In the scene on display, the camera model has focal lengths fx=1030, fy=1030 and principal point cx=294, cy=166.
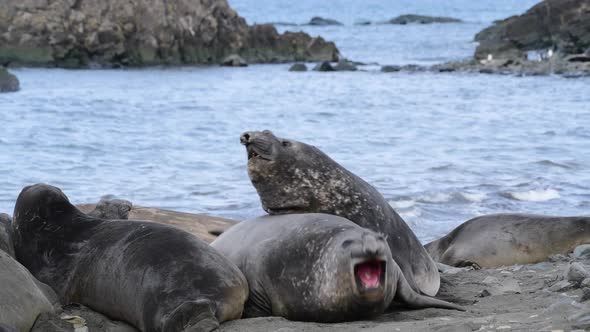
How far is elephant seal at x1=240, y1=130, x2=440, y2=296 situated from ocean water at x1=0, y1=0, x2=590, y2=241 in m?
3.43

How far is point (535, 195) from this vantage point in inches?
450

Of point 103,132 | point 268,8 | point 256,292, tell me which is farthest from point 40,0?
point 268,8

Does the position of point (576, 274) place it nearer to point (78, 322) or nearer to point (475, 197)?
point (78, 322)

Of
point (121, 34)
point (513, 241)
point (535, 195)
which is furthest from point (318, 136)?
point (121, 34)

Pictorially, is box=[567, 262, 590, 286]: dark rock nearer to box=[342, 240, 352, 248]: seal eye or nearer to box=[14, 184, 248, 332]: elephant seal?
box=[342, 240, 352, 248]: seal eye

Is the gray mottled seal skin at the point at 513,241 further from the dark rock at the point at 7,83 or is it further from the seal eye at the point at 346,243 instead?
the dark rock at the point at 7,83

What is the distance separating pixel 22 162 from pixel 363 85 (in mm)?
20990

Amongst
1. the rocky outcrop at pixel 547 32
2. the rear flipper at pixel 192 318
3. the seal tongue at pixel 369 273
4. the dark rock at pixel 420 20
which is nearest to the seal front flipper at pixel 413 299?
the seal tongue at pixel 369 273

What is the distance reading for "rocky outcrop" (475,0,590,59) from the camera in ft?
148

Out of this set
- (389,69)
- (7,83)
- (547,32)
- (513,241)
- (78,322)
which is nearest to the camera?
(78,322)

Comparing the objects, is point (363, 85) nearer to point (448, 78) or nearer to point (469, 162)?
point (448, 78)

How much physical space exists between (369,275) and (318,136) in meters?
13.9

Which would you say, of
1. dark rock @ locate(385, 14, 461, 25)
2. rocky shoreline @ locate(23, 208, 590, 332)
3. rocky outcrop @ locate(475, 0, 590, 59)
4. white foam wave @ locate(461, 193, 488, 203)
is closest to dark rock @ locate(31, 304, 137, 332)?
rocky shoreline @ locate(23, 208, 590, 332)

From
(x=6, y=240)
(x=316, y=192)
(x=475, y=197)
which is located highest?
(x=316, y=192)
